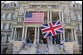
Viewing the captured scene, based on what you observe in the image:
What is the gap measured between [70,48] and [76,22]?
15.7 meters

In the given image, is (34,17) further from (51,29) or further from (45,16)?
(51,29)

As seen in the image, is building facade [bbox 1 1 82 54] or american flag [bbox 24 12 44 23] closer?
american flag [bbox 24 12 44 23]

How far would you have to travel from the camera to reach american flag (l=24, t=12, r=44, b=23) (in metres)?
27.7

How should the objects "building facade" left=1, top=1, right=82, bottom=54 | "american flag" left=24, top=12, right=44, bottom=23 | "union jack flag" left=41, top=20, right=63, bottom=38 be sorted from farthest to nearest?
"building facade" left=1, top=1, right=82, bottom=54, "american flag" left=24, top=12, right=44, bottom=23, "union jack flag" left=41, top=20, right=63, bottom=38

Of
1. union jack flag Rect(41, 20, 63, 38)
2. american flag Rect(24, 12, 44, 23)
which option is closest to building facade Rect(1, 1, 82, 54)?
american flag Rect(24, 12, 44, 23)

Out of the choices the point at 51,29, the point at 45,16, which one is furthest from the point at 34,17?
the point at 51,29

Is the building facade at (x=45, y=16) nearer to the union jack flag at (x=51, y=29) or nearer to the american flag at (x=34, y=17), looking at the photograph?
the american flag at (x=34, y=17)

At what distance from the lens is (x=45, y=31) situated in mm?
24594

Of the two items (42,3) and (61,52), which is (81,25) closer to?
(42,3)

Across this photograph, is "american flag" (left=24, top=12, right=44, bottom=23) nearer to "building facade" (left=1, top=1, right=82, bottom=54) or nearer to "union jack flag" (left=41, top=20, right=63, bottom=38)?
"building facade" (left=1, top=1, right=82, bottom=54)

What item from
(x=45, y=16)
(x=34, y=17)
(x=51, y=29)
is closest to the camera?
(x=51, y=29)

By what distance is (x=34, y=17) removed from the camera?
28016mm

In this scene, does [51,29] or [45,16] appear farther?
[45,16]

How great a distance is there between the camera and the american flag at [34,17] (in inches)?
1089
